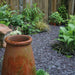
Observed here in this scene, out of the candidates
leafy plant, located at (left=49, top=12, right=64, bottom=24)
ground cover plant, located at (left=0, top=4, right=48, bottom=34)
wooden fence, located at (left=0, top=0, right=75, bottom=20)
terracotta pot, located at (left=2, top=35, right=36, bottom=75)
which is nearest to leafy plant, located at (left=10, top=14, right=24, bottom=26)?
Answer: ground cover plant, located at (left=0, top=4, right=48, bottom=34)

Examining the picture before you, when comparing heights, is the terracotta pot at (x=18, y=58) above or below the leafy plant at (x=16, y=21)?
below

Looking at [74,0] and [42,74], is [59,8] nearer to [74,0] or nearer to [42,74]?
[74,0]

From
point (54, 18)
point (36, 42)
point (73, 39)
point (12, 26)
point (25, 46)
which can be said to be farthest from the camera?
point (54, 18)

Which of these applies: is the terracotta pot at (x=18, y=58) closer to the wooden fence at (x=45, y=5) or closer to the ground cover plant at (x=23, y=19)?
the ground cover plant at (x=23, y=19)

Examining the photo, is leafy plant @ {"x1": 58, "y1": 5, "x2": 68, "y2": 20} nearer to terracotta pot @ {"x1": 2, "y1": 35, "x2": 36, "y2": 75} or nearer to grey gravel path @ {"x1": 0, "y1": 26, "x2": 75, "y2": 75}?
grey gravel path @ {"x1": 0, "y1": 26, "x2": 75, "y2": 75}

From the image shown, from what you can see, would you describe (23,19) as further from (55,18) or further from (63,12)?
(63,12)

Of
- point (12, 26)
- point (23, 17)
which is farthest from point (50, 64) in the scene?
point (23, 17)

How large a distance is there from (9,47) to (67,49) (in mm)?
2117

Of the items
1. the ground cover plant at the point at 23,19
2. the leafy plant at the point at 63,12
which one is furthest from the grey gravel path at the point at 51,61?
the leafy plant at the point at 63,12

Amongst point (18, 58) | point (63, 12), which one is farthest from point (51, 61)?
point (63, 12)

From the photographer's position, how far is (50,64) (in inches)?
110

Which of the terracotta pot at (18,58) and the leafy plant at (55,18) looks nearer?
the terracotta pot at (18,58)

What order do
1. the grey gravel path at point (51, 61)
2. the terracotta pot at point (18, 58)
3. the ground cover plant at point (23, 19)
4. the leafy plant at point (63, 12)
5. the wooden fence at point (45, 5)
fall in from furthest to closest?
the leafy plant at point (63, 12)
the wooden fence at point (45, 5)
the ground cover plant at point (23, 19)
the grey gravel path at point (51, 61)
the terracotta pot at point (18, 58)

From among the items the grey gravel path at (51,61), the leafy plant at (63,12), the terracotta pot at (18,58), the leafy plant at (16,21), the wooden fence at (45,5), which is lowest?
the grey gravel path at (51,61)
